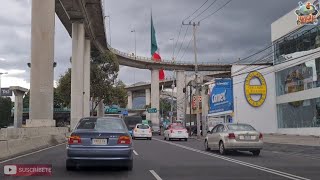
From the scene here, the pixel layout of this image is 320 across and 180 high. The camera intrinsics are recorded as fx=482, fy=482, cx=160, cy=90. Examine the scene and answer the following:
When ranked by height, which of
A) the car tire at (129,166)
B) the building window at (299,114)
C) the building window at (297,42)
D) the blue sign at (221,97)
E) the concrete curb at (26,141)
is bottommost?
the car tire at (129,166)

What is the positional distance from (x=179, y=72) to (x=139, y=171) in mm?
93810

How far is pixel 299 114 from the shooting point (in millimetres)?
47406

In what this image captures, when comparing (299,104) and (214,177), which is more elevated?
(299,104)

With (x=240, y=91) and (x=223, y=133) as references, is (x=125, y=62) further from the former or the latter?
(x=223, y=133)

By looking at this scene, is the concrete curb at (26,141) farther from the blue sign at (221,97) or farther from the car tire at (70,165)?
the blue sign at (221,97)

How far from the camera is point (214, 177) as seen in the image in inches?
500

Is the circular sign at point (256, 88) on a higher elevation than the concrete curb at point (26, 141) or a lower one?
higher

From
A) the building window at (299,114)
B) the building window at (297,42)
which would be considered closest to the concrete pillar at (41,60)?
the building window at (297,42)

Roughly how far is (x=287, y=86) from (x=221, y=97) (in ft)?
46.4

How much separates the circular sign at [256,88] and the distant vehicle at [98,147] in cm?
4319

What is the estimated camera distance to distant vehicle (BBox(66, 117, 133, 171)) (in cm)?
1315

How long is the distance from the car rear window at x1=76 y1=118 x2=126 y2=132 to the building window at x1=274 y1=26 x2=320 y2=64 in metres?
32.6

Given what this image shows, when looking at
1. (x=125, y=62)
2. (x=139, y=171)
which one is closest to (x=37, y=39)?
(x=139, y=171)

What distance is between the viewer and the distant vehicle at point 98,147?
43.1 feet
